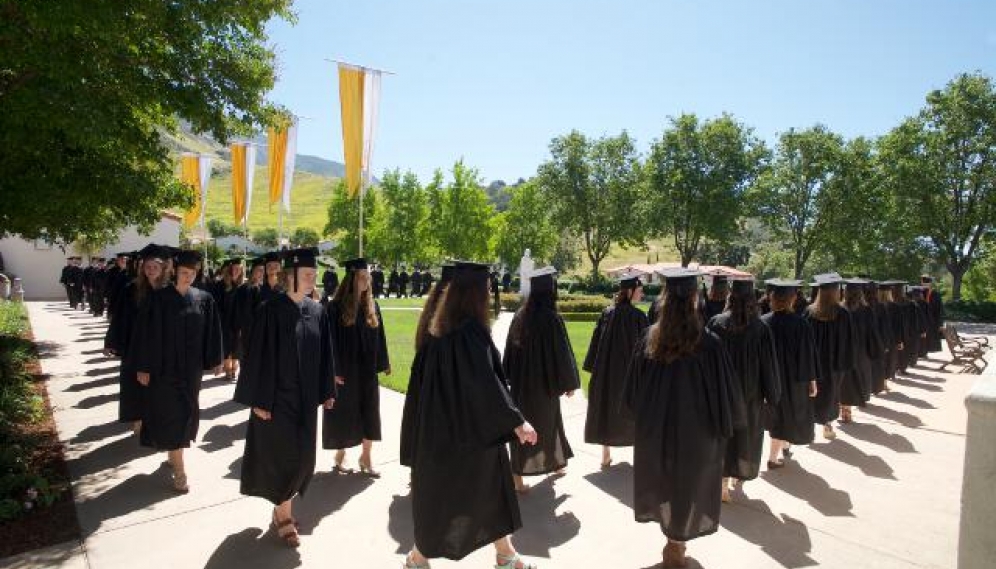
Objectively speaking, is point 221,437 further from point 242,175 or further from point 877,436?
point 242,175

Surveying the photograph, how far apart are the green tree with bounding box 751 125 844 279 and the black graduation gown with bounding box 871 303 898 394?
3829 centimetres

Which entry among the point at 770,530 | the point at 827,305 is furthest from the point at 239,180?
the point at 770,530

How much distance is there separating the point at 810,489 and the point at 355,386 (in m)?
4.68

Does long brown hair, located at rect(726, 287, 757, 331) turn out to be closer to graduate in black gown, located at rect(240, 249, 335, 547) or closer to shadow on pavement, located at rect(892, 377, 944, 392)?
graduate in black gown, located at rect(240, 249, 335, 547)

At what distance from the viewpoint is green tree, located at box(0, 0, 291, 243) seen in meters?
6.11

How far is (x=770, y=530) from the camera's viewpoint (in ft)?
16.3

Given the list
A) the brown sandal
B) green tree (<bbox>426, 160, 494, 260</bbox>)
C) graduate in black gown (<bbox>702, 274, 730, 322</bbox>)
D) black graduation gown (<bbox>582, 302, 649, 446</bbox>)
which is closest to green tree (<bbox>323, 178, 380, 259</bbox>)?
green tree (<bbox>426, 160, 494, 260</bbox>)

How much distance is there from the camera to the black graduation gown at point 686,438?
4250 mm

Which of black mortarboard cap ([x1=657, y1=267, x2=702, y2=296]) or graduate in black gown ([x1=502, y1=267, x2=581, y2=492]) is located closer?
black mortarboard cap ([x1=657, y1=267, x2=702, y2=296])

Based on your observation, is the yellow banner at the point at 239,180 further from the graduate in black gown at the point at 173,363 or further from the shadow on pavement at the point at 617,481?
the shadow on pavement at the point at 617,481

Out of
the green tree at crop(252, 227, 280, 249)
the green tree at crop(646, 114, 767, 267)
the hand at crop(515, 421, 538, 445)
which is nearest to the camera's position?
the hand at crop(515, 421, 538, 445)

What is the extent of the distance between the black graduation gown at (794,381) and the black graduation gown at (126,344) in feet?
23.3

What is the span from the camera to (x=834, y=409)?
765 centimetres

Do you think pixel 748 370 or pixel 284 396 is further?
pixel 748 370
